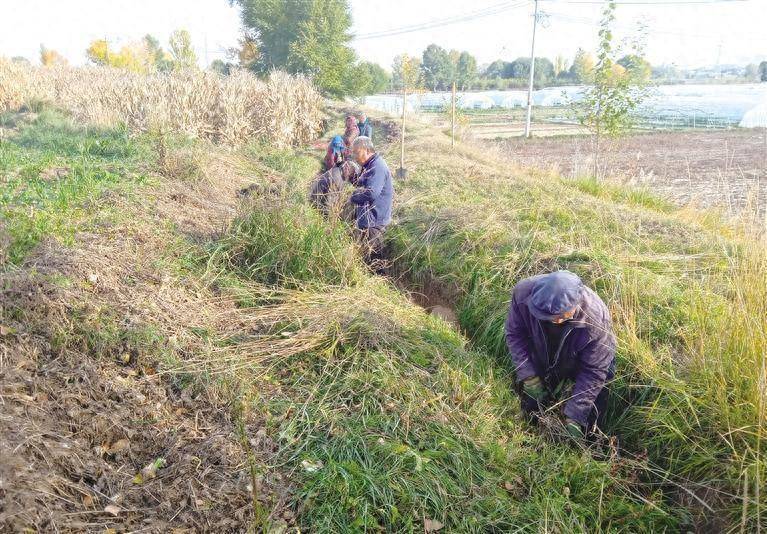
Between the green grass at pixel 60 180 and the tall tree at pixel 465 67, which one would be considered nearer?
the green grass at pixel 60 180

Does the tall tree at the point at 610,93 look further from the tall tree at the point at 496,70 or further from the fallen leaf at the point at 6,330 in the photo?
the tall tree at the point at 496,70

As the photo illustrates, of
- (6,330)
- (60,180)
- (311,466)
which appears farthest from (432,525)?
(60,180)

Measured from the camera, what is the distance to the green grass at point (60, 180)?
404cm

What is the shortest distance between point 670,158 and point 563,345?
17527 millimetres

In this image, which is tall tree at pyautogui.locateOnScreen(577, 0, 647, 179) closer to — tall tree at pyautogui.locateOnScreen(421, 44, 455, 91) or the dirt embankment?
the dirt embankment

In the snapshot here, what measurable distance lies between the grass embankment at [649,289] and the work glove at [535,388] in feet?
1.79

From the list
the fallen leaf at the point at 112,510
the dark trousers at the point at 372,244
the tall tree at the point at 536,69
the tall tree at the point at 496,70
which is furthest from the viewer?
the tall tree at the point at 496,70

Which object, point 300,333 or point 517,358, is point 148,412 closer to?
point 300,333

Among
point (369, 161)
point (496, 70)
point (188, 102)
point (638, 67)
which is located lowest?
point (369, 161)

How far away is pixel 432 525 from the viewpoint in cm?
256

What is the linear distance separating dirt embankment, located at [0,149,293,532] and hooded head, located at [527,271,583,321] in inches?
72.9

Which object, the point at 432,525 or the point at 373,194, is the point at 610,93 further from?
the point at 432,525

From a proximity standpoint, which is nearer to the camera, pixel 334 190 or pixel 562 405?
pixel 562 405

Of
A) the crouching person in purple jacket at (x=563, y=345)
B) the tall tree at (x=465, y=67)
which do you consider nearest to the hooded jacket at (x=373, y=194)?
the crouching person in purple jacket at (x=563, y=345)
